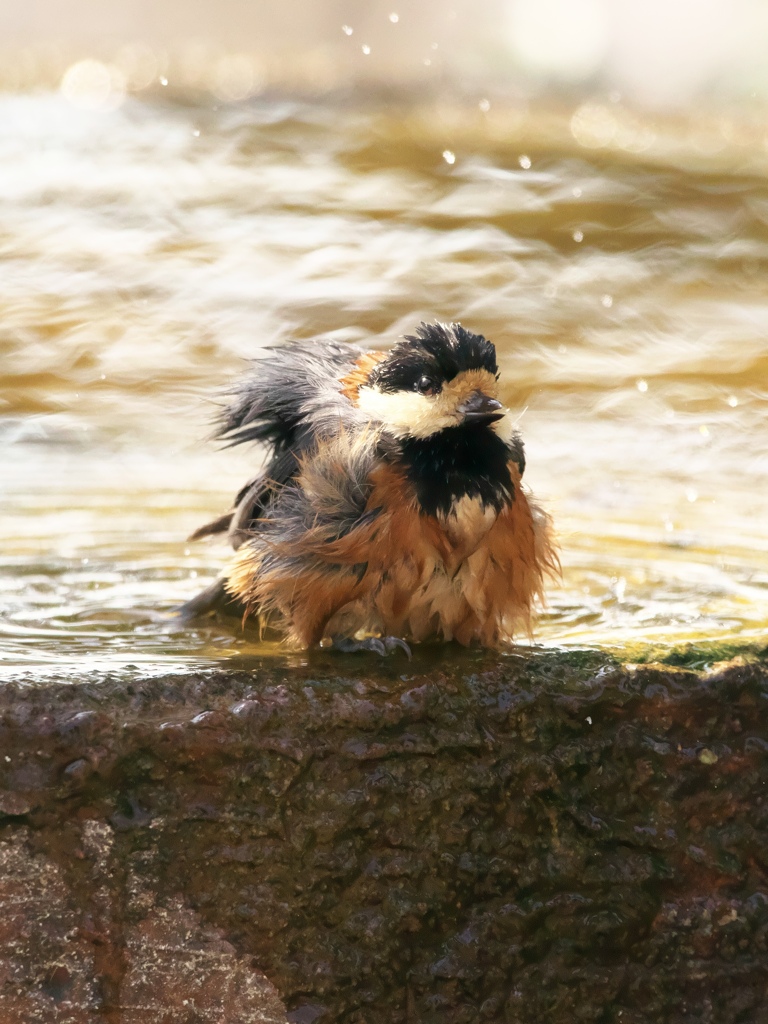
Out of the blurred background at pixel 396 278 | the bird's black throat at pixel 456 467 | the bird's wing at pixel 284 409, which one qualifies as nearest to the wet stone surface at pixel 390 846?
the blurred background at pixel 396 278

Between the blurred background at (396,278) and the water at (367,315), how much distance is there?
0.07ft

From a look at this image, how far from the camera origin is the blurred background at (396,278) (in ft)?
14.0

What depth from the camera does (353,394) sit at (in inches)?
142

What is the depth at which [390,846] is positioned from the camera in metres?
2.80

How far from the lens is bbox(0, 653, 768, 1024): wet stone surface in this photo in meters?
2.65

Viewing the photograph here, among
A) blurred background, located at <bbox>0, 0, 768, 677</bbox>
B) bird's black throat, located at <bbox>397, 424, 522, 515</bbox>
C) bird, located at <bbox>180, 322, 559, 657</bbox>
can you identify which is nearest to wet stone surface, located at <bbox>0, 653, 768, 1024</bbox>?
blurred background, located at <bbox>0, 0, 768, 677</bbox>

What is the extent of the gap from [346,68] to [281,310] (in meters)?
5.66

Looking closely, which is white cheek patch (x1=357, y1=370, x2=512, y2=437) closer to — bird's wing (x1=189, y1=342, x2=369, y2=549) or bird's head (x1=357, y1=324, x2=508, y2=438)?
bird's head (x1=357, y1=324, x2=508, y2=438)

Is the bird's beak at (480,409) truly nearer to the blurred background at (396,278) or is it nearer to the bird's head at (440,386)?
the bird's head at (440,386)

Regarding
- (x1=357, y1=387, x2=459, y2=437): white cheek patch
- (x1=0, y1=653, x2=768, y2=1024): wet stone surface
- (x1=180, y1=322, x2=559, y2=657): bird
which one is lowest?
(x1=0, y1=653, x2=768, y2=1024): wet stone surface

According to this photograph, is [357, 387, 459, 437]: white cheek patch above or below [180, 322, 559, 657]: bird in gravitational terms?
above

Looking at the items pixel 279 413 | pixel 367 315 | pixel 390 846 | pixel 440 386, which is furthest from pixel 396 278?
pixel 390 846

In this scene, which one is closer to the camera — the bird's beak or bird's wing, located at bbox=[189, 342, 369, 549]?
the bird's beak

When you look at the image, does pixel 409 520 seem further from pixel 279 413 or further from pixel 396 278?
pixel 396 278
